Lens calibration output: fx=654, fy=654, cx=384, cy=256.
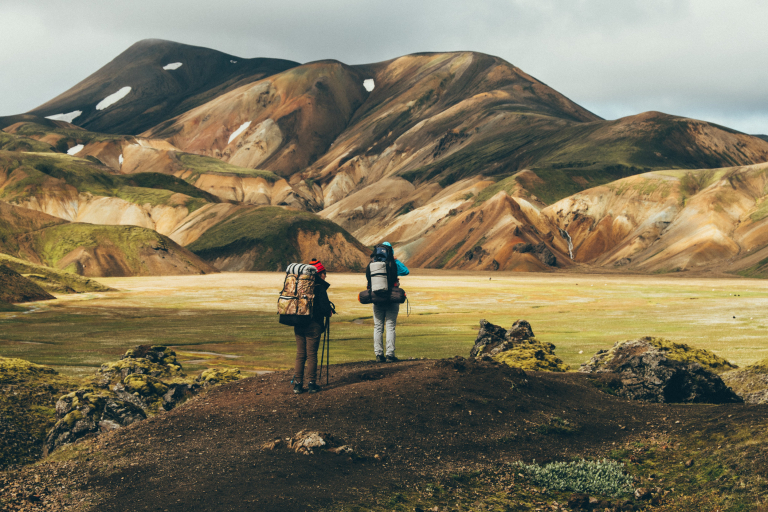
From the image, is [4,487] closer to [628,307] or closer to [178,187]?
[628,307]

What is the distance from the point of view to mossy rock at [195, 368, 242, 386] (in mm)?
15502

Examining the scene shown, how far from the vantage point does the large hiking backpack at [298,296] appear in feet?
41.9

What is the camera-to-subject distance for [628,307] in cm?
4950

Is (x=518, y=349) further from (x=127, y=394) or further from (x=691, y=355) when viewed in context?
(x=127, y=394)

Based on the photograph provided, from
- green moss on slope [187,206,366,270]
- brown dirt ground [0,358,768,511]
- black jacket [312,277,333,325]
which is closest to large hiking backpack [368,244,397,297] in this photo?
brown dirt ground [0,358,768,511]

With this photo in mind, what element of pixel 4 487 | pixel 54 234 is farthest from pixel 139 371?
pixel 54 234

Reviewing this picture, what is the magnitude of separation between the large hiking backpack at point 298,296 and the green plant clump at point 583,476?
496cm

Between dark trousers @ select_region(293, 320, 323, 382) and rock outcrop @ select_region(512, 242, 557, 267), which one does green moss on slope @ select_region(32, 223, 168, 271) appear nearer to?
rock outcrop @ select_region(512, 242, 557, 267)

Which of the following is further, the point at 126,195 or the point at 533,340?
the point at 126,195

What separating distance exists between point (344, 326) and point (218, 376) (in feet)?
74.9

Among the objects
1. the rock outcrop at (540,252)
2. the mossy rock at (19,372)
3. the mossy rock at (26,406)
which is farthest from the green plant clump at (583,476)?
the rock outcrop at (540,252)

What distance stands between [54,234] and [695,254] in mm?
108445

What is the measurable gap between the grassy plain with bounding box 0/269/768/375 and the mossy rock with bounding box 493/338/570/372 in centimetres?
211

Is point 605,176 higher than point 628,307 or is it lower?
higher
